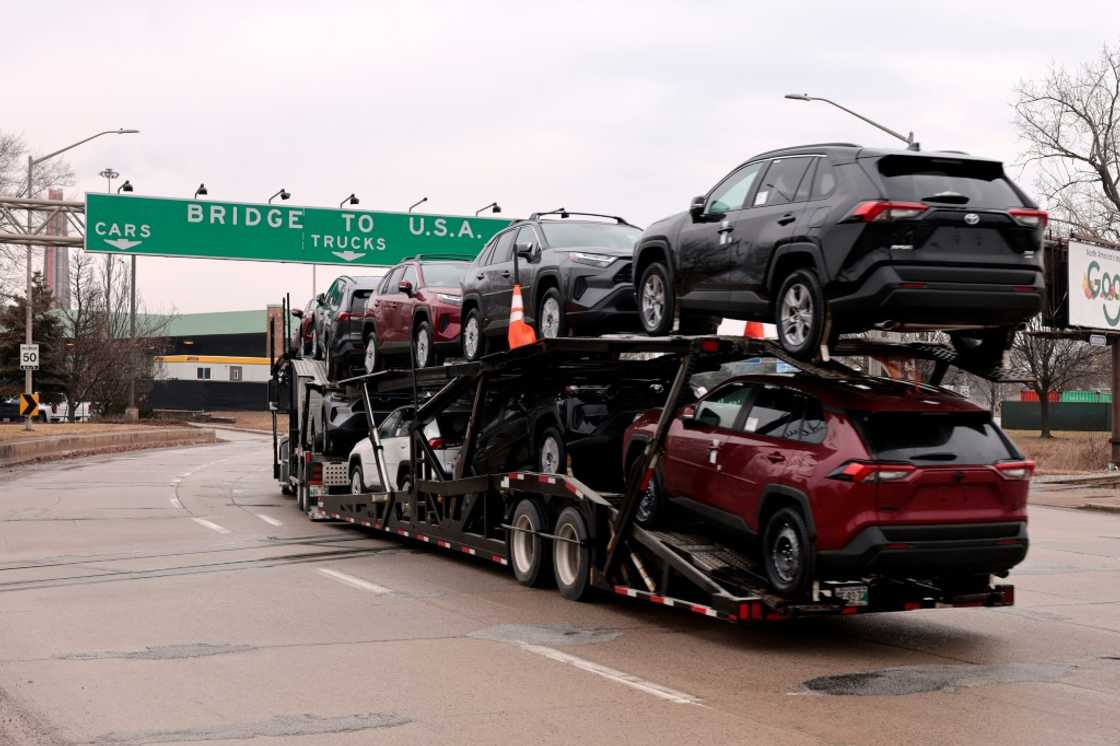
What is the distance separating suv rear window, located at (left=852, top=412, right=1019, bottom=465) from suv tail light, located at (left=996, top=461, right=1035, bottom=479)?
6 cm

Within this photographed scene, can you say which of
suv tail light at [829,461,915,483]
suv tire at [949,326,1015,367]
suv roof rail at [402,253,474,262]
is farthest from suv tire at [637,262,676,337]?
suv roof rail at [402,253,474,262]

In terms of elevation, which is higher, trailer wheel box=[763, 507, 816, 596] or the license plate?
trailer wheel box=[763, 507, 816, 596]

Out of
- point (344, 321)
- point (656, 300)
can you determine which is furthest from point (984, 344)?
point (344, 321)

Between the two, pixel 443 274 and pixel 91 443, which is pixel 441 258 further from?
pixel 91 443

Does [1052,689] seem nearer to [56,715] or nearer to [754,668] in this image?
[754,668]

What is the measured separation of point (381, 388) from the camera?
17.5 meters

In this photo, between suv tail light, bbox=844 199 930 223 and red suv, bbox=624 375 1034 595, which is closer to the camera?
red suv, bbox=624 375 1034 595

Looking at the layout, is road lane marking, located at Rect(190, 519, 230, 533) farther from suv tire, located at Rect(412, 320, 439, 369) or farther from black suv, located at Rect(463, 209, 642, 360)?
black suv, located at Rect(463, 209, 642, 360)

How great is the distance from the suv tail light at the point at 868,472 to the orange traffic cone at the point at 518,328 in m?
5.14

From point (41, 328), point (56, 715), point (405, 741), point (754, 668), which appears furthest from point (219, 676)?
point (41, 328)

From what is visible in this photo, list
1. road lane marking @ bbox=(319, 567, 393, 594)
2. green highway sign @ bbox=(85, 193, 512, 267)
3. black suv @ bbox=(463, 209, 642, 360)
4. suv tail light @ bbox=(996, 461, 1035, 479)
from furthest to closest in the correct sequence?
green highway sign @ bbox=(85, 193, 512, 267), black suv @ bbox=(463, 209, 642, 360), road lane marking @ bbox=(319, 567, 393, 594), suv tail light @ bbox=(996, 461, 1035, 479)

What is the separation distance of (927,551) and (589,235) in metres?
6.06

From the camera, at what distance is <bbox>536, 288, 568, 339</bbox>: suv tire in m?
12.9

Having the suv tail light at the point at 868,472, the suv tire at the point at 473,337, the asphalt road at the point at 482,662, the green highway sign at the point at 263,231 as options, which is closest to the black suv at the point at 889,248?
the suv tail light at the point at 868,472
